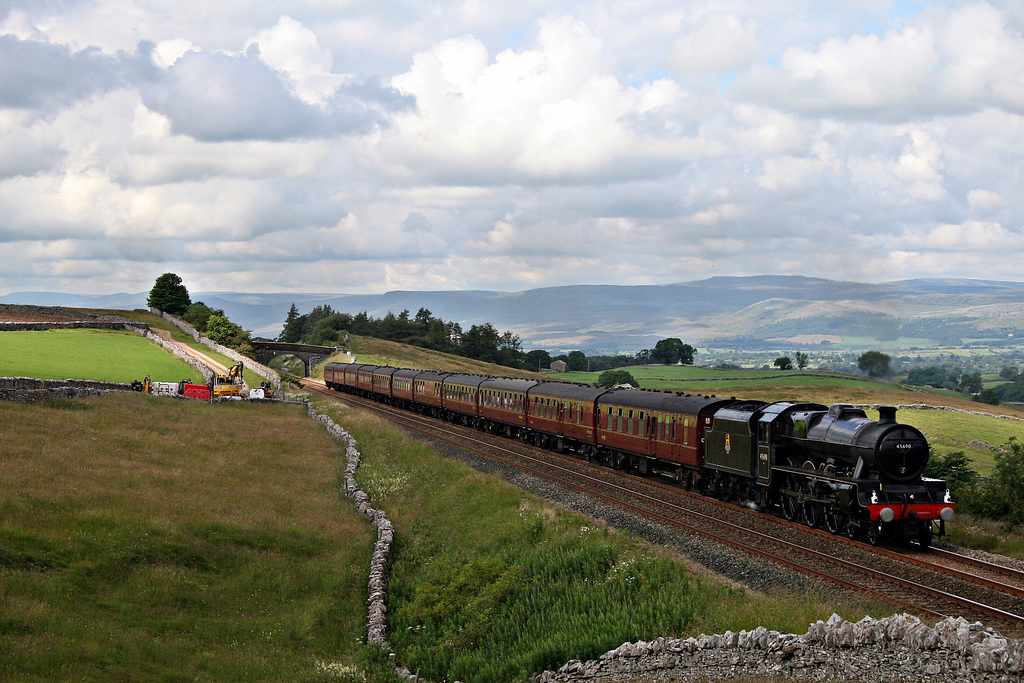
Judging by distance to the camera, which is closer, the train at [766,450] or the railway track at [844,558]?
the railway track at [844,558]

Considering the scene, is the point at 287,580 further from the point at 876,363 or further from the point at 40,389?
the point at 40,389

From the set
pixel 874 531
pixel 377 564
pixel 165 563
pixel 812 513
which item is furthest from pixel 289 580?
pixel 874 531

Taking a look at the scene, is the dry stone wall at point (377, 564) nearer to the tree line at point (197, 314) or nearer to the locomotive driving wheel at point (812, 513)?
the locomotive driving wheel at point (812, 513)

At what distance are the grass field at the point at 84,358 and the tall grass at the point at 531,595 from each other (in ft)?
143

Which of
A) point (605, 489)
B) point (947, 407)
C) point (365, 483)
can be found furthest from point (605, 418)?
point (947, 407)

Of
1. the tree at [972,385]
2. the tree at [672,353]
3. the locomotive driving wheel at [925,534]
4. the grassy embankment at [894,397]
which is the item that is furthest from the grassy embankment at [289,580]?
the tree at [672,353]

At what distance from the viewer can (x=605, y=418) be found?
37.9 m

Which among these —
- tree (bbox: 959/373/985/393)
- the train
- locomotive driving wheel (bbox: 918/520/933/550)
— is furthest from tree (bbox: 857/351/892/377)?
tree (bbox: 959/373/985/393)

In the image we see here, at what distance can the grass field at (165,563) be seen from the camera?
16594mm

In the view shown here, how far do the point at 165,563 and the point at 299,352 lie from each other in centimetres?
12385

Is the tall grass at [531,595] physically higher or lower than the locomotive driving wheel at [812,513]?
lower

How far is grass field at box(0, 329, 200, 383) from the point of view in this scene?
62.0m

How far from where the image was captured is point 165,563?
22.2 m

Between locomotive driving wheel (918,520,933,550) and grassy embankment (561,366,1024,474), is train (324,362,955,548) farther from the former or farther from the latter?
grassy embankment (561,366,1024,474)
